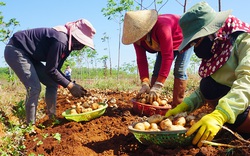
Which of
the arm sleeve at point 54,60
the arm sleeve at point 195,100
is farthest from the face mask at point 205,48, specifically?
the arm sleeve at point 54,60

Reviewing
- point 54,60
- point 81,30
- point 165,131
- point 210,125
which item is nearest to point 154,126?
point 165,131

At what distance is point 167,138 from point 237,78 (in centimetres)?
66

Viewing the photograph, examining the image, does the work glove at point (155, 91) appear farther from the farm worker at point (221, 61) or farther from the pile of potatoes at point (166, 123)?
the pile of potatoes at point (166, 123)

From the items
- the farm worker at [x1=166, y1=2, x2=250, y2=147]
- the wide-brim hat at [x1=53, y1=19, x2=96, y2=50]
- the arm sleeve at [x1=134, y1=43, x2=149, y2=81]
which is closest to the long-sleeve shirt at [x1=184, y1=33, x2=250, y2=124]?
the farm worker at [x1=166, y1=2, x2=250, y2=147]

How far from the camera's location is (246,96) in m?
1.92

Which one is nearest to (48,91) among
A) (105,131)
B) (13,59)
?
(13,59)

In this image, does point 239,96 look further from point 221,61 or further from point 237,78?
point 221,61

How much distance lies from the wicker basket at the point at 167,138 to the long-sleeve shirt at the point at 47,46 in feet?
5.23

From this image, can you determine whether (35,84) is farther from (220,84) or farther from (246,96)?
(246,96)

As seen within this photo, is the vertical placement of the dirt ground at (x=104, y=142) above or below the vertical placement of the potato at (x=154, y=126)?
below

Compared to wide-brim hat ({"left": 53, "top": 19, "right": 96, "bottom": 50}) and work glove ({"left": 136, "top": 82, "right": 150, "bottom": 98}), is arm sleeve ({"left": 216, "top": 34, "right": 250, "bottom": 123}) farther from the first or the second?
wide-brim hat ({"left": 53, "top": 19, "right": 96, "bottom": 50})

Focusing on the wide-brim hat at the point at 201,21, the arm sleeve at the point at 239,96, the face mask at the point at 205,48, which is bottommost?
the arm sleeve at the point at 239,96

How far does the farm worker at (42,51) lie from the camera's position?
3.44 meters

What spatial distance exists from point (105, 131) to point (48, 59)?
112cm
